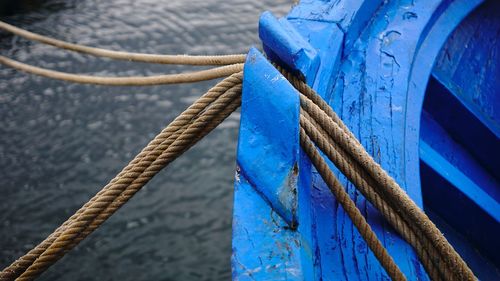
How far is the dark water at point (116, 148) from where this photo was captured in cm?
294

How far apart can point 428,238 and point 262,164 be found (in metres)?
0.40

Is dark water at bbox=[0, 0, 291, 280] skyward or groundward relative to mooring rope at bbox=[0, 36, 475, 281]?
groundward

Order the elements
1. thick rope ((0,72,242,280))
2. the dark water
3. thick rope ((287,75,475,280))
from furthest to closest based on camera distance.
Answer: the dark water
thick rope ((0,72,242,280))
thick rope ((287,75,475,280))

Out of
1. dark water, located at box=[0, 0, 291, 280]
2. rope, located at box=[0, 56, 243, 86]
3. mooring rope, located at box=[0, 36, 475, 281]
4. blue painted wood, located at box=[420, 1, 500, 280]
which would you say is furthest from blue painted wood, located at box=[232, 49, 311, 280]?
dark water, located at box=[0, 0, 291, 280]

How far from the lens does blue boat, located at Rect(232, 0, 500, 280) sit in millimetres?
917

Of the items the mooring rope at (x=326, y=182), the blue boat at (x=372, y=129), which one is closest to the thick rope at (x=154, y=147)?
the mooring rope at (x=326, y=182)

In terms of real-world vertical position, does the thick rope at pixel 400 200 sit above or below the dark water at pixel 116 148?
above

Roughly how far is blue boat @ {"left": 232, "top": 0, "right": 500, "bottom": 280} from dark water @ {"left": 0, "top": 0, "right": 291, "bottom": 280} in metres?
1.56

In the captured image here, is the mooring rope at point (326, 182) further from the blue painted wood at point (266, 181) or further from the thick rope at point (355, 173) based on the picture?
the blue painted wood at point (266, 181)

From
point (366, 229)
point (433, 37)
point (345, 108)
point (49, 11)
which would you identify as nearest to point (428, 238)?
point (366, 229)

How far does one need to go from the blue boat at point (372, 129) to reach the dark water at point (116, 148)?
156 centimetres

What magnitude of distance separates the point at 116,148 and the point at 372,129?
103 inches

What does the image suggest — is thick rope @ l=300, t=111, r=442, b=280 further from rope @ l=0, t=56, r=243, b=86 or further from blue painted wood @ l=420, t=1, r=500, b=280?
blue painted wood @ l=420, t=1, r=500, b=280

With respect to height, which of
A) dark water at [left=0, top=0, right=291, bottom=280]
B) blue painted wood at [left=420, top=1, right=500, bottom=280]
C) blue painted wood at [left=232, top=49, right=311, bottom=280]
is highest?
blue painted wood at [left=420, top=1, right=500, bottom=280]
